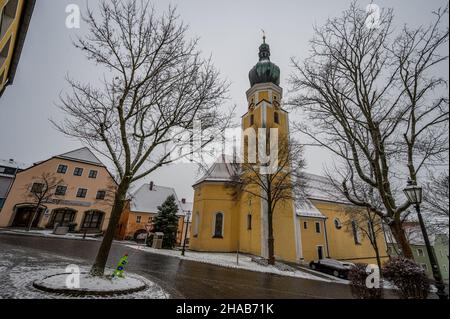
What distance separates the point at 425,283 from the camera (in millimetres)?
4863

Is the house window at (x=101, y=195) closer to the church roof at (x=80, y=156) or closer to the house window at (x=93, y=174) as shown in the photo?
the house window at (x=93, y=174)

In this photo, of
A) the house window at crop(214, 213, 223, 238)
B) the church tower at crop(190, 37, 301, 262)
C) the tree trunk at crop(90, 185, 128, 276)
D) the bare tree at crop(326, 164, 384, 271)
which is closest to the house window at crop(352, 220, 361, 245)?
the bare tree at crop(326, 164, 384, 271)

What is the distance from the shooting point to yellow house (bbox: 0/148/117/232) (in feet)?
93.9

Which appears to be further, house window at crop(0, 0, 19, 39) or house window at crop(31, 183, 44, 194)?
house window at crop(31, 183, 44, 194)

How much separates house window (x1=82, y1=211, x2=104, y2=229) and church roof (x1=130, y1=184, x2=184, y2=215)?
4.87 m

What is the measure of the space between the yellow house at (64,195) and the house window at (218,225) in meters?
13.3

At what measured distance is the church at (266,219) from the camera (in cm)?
A: 2142

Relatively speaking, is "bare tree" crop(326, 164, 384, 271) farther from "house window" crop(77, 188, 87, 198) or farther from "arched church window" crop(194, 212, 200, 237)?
"house window" crop(77, 188, 87, 198)

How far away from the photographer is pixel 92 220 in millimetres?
32875

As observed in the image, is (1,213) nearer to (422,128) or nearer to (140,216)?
(140,216)

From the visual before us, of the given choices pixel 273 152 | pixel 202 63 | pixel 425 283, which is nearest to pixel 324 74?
pixel 202 63

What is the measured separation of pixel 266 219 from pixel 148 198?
27392 millimetres

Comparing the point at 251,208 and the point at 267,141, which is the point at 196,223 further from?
the point at 267,141

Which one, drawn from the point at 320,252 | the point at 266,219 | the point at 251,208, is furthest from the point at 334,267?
the point at 251,208
